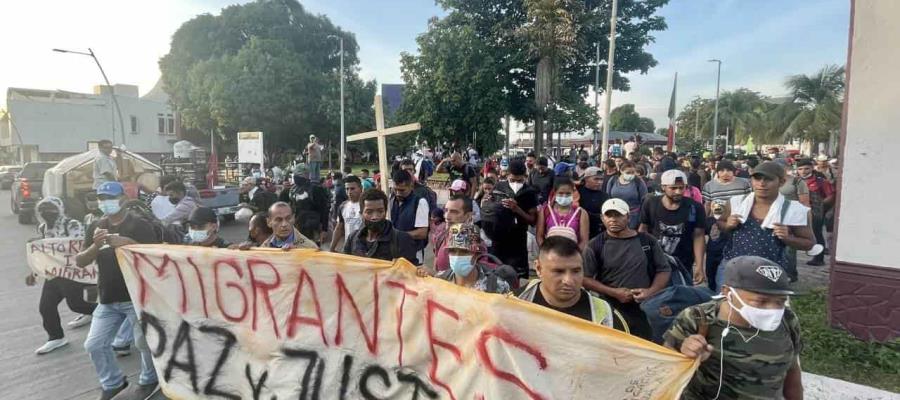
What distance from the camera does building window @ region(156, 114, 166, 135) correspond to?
47562 millimetres

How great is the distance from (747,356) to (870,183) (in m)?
3.67

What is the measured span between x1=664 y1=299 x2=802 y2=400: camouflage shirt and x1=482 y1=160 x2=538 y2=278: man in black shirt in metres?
3.15

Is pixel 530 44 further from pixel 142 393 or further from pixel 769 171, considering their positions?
pixel 142 393

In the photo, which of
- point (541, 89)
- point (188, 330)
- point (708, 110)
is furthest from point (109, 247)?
point (708, 110)

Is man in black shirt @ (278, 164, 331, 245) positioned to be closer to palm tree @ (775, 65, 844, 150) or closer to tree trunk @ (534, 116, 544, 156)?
tree trunk @ (534, 116, 544, 156)

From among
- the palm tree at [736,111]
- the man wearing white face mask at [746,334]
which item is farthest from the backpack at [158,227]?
the palm tree at [736,111]

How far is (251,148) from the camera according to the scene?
18219 mm

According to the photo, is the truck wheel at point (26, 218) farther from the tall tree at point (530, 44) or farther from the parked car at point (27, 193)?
the tall tree at point (530, 44)

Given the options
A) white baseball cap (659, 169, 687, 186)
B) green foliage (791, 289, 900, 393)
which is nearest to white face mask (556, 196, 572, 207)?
white baseball cap (659, 169, 687, 186)

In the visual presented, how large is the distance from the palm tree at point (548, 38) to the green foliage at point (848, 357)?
2173cm

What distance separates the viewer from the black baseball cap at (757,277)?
7.24 feet

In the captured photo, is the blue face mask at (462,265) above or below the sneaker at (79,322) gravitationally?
above

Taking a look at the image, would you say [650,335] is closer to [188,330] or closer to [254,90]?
[188,330]

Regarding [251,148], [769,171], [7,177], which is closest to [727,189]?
[769,171]
